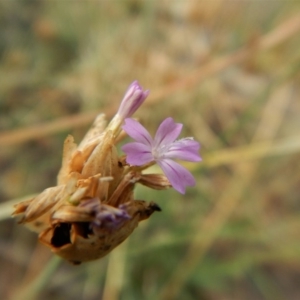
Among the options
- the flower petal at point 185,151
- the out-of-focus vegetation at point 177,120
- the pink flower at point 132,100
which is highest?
the out-of-focus vegetation at point 177,120

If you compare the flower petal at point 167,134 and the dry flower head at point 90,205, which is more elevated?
the flower petal at point 167,134

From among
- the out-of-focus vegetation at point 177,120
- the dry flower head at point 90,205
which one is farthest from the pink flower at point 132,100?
the out-of-focus vegetation at point 177,120

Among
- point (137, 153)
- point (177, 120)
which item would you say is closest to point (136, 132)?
point (137, 153)

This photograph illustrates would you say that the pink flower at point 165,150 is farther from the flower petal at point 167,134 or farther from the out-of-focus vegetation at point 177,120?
the out-of-focus vegetation at point 177,120

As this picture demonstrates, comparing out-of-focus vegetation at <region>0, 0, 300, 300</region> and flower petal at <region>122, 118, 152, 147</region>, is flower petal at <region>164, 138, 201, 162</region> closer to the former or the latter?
flower petal at <region>122, 118, 152, 147</region>

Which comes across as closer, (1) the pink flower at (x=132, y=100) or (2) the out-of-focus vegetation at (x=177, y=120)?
(1) the pink flower at (x=132, y=100)

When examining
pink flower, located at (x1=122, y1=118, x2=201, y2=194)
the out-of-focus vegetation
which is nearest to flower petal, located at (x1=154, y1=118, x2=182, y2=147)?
pink flower, located at (x1=122, y1=118, x2=201, y2=194)

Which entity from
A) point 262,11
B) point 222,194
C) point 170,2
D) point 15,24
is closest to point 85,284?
point 222,194
